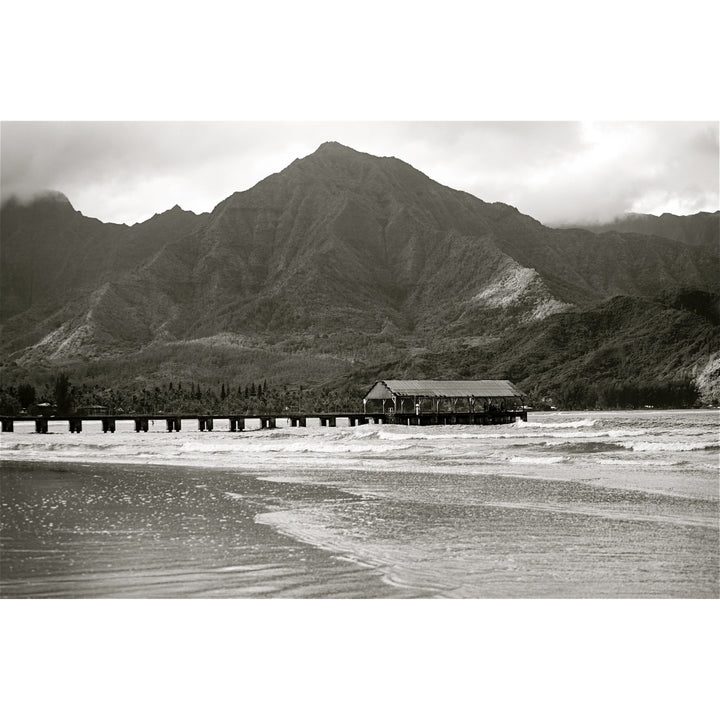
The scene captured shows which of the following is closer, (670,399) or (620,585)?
(620,585)

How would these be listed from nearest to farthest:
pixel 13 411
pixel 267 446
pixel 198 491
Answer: pixel 198 491 → pixel 267 446 → pixel 13 411

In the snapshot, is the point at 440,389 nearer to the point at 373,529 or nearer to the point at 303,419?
the point at 303,419

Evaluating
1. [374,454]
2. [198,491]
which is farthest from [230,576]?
[374,454]

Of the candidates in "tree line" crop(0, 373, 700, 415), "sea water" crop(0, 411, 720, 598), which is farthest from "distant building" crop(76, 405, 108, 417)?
"sea water" crop(0, 411, 720, 598)

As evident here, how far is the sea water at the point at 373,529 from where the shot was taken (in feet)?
45.5

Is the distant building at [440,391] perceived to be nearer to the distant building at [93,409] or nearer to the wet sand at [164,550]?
the distant building at [93,409]

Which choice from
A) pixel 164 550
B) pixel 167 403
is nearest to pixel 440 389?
pixel 167 403

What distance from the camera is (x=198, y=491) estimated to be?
26.7 m

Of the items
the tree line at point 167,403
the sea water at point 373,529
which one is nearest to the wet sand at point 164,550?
the sea water at point 373,529

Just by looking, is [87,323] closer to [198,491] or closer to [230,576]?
[198,491]

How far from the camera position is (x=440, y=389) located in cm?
7738

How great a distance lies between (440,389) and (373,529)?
59.2 metres

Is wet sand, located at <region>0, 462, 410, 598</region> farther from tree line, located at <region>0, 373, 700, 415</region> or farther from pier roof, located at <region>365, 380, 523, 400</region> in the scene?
tree line, located at <region>0, 373, 700, 415</region>
